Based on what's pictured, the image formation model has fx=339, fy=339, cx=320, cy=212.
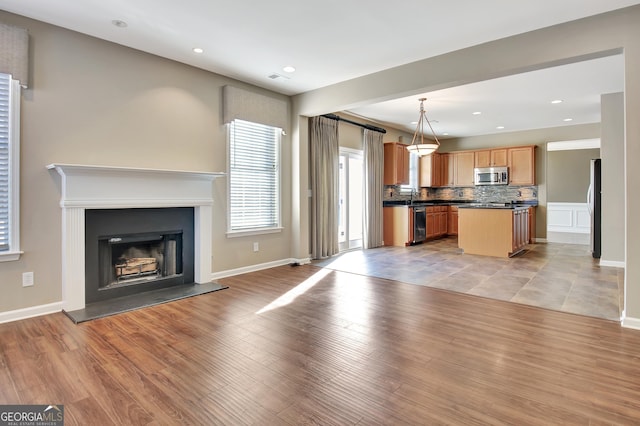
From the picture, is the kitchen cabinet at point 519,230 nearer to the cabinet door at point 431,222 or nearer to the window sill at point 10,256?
the cabinet door at point 431,222

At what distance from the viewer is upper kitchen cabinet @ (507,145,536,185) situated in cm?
839

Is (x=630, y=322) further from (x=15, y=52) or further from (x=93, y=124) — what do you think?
(x=15, y=52)

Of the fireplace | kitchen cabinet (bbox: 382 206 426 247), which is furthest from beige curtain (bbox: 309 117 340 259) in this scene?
the fireplace

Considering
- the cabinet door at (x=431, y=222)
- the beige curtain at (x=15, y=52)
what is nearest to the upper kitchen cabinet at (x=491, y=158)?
the cabinet door at (x=431, y=222)

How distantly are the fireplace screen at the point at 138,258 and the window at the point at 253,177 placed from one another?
86 cm

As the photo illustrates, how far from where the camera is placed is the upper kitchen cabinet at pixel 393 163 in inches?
316

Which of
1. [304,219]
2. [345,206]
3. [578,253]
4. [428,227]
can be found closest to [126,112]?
[304,219]

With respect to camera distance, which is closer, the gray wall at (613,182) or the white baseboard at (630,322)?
the white baseboard at (630,322)

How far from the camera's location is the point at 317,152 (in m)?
6.18

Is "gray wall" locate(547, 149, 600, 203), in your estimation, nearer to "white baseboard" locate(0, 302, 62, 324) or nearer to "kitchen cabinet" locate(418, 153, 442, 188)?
"kitchen cabinet" locate(418, 153, 442, 188)

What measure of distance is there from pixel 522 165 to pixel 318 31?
7176 mm

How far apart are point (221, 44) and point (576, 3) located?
136 inches

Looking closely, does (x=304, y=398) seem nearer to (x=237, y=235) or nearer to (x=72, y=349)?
(x=72, y=349)

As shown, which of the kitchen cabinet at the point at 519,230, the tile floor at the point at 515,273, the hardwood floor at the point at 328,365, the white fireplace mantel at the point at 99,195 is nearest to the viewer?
the hardwood floor at the point at 328,365
